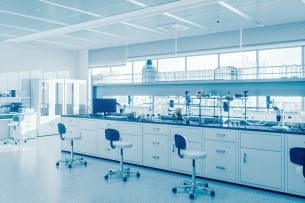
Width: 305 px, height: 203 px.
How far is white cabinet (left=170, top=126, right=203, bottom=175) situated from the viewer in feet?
14.2

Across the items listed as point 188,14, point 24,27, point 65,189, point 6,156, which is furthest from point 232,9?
point 6,156

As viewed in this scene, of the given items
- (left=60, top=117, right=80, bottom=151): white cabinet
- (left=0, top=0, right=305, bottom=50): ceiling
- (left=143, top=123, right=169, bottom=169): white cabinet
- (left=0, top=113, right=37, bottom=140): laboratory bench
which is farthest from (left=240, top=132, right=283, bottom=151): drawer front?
(left=0, top=113, right=37, bottom=140): laboratory bench

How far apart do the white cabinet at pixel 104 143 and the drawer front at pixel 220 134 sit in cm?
188

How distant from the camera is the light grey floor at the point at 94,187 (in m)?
3.50

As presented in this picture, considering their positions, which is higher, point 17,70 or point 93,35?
point 93,35

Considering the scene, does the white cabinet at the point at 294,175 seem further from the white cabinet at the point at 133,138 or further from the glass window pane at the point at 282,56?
the glass window pane at the point at 282,56

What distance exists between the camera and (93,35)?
270 inches

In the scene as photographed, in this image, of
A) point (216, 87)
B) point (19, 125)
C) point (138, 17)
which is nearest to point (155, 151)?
point (216, 87)

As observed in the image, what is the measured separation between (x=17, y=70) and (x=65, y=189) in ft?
18.3

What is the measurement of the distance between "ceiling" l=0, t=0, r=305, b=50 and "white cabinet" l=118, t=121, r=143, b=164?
1.99m

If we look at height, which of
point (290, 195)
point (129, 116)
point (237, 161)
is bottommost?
point (290, 195)

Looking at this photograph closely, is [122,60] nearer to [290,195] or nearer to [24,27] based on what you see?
[24,27]

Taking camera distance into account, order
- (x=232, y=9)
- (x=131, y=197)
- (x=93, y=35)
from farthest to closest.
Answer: (x=93, y=35), (x=232, y=9), (x=131, y=197)

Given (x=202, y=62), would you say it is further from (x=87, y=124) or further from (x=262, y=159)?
(x=262, y=159)
